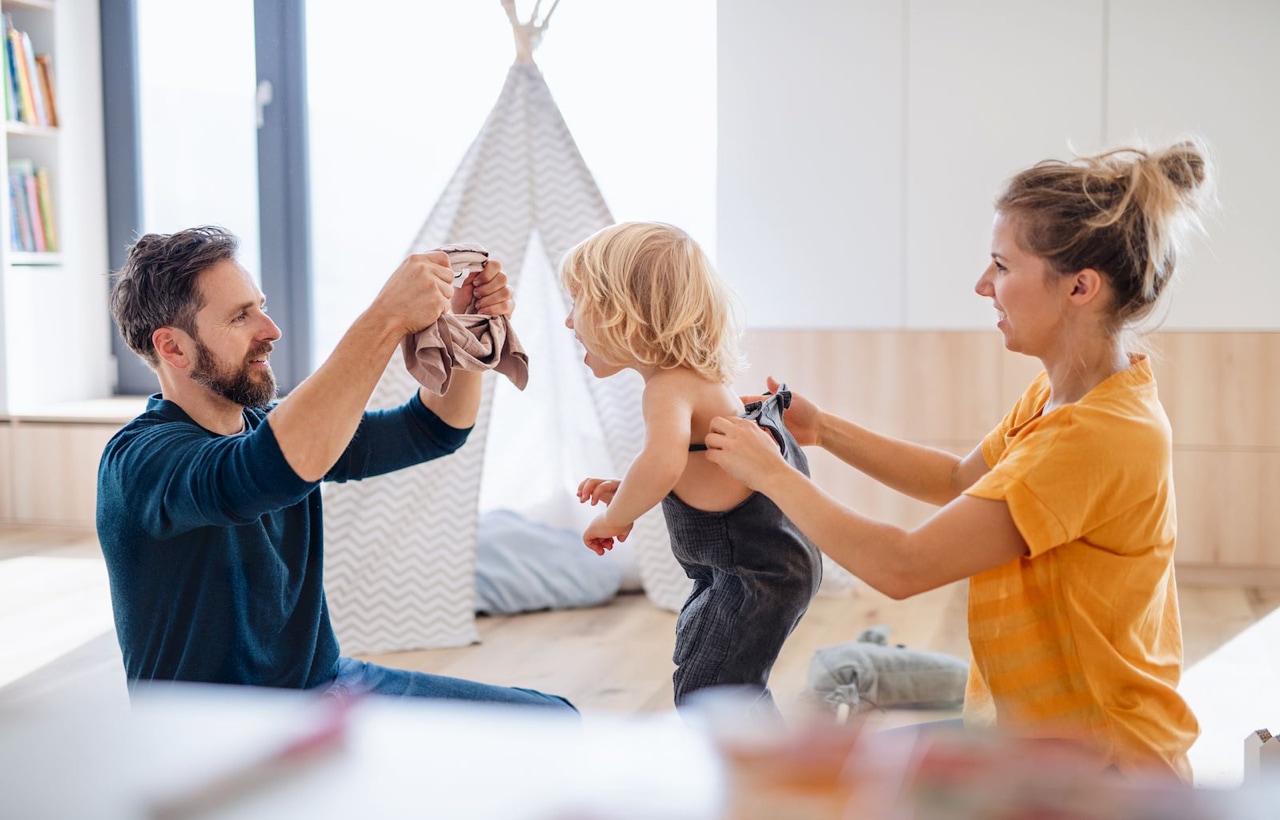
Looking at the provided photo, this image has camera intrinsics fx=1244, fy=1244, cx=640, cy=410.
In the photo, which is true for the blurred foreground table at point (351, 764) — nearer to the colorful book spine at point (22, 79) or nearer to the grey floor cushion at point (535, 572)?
the grey floor cushion at point (535, 572)

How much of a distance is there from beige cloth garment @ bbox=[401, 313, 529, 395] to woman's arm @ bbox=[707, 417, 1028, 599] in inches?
20.5

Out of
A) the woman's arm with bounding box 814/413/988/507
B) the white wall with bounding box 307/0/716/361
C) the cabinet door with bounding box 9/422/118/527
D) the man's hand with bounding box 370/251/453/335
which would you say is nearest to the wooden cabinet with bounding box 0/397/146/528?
the cabinet door with bounding box 9/422/118/527

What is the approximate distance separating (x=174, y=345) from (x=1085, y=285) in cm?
117

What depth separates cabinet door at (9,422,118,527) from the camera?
454 centimetres

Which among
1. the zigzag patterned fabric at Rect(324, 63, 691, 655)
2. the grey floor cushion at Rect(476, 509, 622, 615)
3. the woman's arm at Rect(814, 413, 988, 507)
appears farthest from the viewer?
the grey floor cushion at Rect(476, 509, 622, 615)

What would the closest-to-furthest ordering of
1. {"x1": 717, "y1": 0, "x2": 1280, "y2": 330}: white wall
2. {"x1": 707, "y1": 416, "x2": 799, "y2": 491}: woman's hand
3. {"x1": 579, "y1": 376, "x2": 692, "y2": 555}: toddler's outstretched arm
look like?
{"x1": 707, "y1": 416, "x2": 799, "y2": 491}: woman's hand, {"x1": 579, "y1": 376, "x2": 692, "y2": 555}: toddler's outstretched arm, {"x1": 717, "y1": 0, "x2": 1280, "y2": 330}: white wall

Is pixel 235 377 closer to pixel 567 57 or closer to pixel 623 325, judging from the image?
pixel 623 325

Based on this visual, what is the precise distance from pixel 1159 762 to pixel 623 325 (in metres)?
0.83

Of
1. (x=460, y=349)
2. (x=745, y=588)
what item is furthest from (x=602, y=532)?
(x=460, y=349)

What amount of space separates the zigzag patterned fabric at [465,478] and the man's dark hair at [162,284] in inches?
63.0

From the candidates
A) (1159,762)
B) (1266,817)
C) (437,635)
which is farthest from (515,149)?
(1266,817)

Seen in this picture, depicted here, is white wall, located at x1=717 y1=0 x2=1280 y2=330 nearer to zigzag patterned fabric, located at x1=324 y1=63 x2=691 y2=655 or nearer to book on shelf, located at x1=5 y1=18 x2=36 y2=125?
zigzag patterned fabric, located at x1=324 y1=63 x2=691 y2=655

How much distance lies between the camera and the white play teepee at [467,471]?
3.28m

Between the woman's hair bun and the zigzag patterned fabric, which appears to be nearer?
the woman's hair bun
